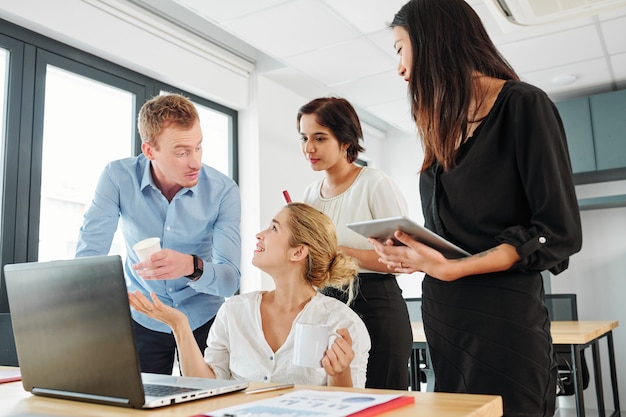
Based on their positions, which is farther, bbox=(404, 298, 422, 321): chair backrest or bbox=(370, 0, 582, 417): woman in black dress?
bbox=(404, 298, 422, 321): chair backrest

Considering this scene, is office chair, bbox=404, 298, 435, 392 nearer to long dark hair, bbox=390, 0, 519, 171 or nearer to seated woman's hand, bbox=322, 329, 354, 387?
seated woman's hand, bbox=322, 329, 354, 387

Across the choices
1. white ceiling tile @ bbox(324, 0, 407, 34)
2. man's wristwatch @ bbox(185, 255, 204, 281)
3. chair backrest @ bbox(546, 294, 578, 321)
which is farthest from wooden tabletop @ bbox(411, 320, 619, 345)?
white ceiling tile @ bbox(324, 0, 407, 34)

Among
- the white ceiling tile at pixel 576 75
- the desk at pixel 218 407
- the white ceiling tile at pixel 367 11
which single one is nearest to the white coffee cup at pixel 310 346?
the desk at pixel 218 407

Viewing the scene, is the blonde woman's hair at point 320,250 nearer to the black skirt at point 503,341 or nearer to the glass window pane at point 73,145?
the black skirt at point 503,341

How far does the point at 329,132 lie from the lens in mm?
2053

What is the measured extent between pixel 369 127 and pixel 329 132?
160 inches

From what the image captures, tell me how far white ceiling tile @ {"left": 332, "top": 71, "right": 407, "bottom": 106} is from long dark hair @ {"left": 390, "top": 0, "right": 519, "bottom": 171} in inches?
124

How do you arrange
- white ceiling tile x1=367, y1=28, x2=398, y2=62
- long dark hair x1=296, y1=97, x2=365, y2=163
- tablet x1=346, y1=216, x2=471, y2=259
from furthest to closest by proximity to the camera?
white ceiling tile x1=367, y1=28, x2=398, y2=62
long dark hair x1=296, y1=97, x2=365, y2=163
tablet x1=346, y1=216, x2=471, y2=259

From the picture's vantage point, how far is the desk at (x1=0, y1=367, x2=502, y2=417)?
31.4 inches

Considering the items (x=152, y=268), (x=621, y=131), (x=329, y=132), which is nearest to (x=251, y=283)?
(x=329, y=132)

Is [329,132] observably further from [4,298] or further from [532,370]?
[4,298]

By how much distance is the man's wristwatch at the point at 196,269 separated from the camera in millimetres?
1676

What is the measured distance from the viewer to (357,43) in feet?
12.3

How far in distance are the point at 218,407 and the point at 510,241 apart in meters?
0.59
